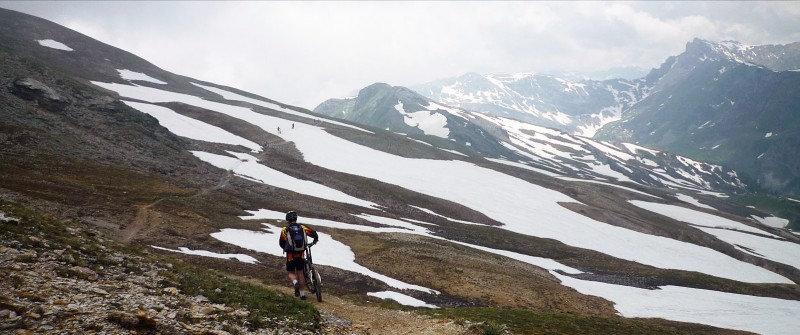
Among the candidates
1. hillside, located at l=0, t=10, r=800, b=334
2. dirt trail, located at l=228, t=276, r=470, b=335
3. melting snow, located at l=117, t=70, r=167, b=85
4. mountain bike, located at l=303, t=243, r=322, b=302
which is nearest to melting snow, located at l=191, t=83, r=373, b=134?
melting snow, located at l=117, t=70, r=167, b=85

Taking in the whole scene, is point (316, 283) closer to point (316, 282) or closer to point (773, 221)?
point (316, 282)

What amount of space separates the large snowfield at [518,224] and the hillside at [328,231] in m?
0.52

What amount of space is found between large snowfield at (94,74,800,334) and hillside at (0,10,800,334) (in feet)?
1.71

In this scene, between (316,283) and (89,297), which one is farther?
(316,283)

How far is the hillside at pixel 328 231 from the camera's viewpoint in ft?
53.3

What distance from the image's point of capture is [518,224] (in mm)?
77750

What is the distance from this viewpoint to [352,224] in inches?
2099

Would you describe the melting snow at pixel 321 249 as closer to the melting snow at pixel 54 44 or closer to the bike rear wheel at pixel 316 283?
the bike rear wheel at pixel 316 283

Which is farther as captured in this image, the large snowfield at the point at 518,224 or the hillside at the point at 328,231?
the large snowfield at the point at 518,224

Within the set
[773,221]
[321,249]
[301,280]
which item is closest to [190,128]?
[321,249]

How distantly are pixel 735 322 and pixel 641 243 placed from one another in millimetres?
38219

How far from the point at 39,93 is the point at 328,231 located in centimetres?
4706

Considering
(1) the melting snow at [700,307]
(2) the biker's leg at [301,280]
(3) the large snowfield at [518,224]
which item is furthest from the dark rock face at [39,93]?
(1) the melting snow at [700,307]

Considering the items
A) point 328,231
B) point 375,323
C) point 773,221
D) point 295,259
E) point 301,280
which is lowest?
point 328,231
